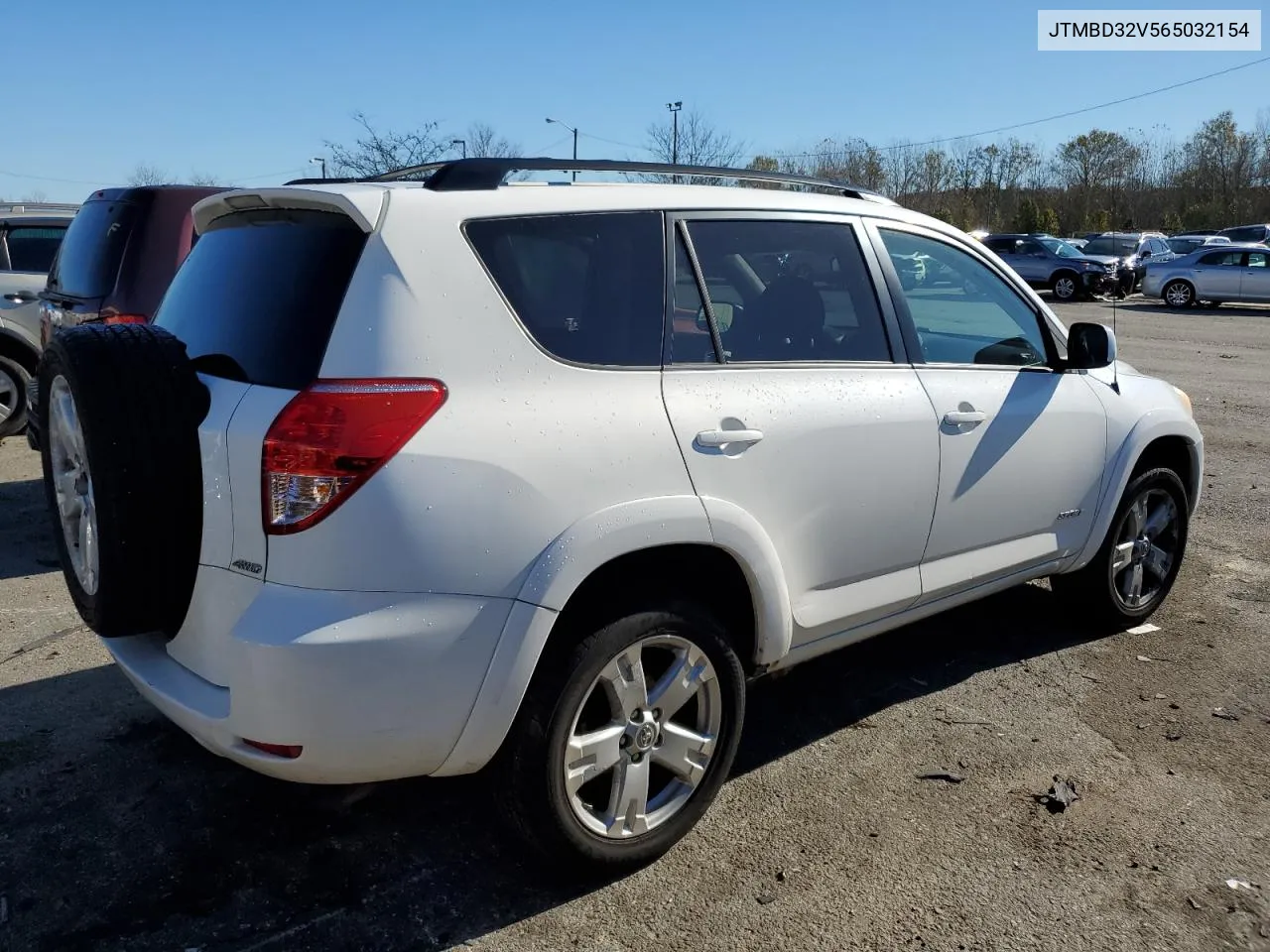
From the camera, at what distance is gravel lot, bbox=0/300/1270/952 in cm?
274

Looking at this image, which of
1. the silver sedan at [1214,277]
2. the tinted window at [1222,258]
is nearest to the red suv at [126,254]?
the silver sedan at [1214,277]

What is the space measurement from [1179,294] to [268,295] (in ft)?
93.5

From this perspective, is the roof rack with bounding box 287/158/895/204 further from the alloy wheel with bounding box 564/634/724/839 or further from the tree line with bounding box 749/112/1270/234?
the tree line with bounding box 749/112/1270/234

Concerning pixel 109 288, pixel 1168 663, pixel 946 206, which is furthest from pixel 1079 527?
pixel 946 206

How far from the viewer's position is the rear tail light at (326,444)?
7.75 feet

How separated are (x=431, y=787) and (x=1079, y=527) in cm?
277

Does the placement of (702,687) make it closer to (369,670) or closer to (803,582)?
(803,582)

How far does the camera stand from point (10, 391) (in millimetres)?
8531

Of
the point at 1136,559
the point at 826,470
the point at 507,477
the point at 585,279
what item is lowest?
the point at 1136,559

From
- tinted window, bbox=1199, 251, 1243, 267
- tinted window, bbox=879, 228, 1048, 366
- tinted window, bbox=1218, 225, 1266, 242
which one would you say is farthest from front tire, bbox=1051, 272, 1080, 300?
tinted window, bbox=879, 228, 1048, 366

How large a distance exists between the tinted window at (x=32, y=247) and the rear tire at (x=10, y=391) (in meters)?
0.92

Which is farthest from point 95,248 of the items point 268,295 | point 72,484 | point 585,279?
point 585,279

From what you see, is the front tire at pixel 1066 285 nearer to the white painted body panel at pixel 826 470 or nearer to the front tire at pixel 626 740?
the white painted body panel at pixel 826 470

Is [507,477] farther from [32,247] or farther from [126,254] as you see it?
[32,247]
